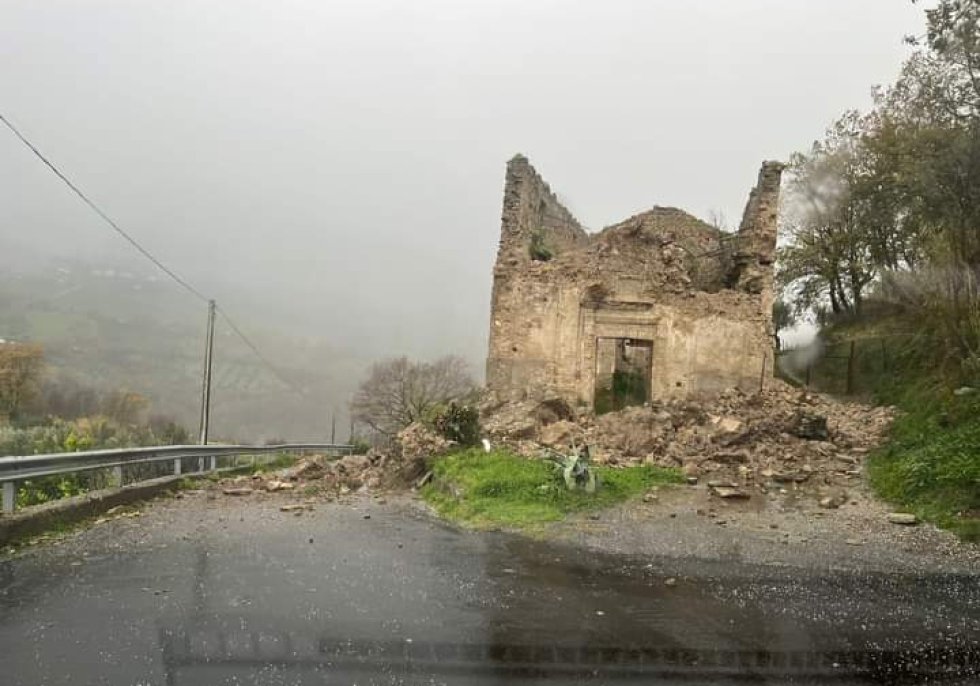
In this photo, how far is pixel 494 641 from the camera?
5320mm

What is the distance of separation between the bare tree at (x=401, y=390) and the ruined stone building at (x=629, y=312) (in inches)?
1141

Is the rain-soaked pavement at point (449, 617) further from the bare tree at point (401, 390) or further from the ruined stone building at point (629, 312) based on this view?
the bare tree at point (401, 390)

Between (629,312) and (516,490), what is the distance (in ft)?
31.4

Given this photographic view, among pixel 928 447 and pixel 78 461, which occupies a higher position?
pixel 928 447

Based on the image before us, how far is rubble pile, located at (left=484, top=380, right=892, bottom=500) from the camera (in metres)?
14.1

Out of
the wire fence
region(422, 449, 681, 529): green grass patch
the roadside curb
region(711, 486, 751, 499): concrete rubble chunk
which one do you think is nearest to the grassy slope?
the wire fence

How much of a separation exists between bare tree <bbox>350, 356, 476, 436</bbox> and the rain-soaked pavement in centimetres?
4119

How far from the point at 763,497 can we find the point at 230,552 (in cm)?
858

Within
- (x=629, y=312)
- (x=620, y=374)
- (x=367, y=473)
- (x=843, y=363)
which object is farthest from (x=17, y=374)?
(x=843, y=363)

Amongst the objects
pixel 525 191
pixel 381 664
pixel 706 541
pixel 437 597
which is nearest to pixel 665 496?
pixel 706 541

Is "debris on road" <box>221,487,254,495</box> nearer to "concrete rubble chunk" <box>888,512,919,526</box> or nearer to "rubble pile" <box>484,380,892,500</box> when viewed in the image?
"rubble pile" <box>484,380,892,500</box>

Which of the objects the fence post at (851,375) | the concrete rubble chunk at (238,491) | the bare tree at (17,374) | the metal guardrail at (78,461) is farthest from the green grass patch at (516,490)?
the bare tree at (17,374)

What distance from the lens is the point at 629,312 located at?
2073cm

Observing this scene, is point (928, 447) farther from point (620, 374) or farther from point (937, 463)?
point (620, 374)
